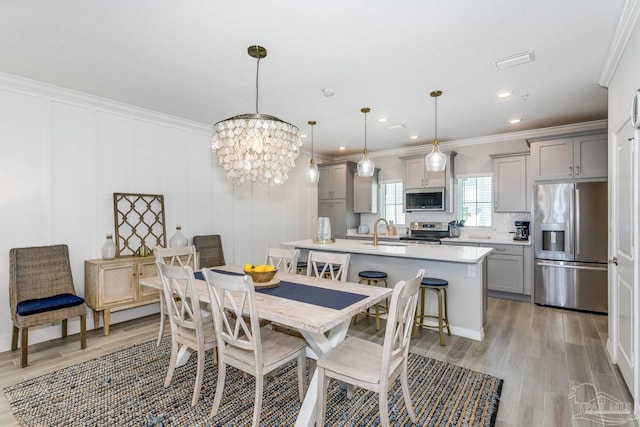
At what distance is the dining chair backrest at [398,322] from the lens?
65.7 inches

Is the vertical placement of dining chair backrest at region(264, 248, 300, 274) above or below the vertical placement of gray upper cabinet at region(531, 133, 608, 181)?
below

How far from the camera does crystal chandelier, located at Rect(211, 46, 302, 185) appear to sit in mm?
2496

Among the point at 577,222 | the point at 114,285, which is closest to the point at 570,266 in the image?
the point at 577,222

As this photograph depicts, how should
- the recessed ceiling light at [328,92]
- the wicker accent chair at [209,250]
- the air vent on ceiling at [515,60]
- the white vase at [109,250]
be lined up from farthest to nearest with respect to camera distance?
the wicker accent chair at [209,250] → the white vase at [109,250] → the recessed ceiling light at [328,92] → the air vent on ceiling at [515,60]

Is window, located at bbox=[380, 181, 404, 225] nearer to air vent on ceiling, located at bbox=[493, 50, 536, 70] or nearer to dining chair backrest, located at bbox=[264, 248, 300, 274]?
dining chair backrest, located at bbox=[264, 248, 300, 274]

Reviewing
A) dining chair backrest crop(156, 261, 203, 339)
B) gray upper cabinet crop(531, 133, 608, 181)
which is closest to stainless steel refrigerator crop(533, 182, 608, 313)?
gray upper cabinet crop(531, 133, 608, 181)

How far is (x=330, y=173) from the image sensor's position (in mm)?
6688

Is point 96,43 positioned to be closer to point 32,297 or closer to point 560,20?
A: point 32,297

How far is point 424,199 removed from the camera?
5746 millimetres

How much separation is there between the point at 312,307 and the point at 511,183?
4.40 metres

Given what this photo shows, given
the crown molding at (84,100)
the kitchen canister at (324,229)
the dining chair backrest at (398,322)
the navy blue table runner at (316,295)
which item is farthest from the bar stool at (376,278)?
the crown molding at (84,100)

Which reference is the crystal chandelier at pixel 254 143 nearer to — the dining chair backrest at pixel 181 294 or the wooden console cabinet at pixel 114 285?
the dining chair backrest at pixel 181 294

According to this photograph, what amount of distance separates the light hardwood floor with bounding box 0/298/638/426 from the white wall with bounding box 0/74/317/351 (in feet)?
1.65

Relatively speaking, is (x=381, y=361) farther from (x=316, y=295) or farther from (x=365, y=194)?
(x=365, y=194)
